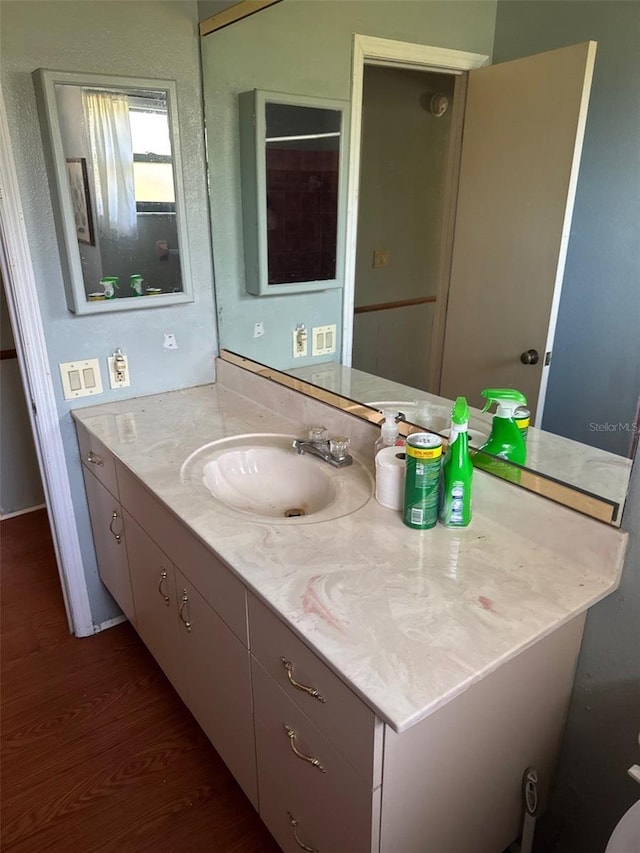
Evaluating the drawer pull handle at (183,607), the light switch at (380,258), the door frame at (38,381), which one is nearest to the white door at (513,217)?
the light switch at (380,258)

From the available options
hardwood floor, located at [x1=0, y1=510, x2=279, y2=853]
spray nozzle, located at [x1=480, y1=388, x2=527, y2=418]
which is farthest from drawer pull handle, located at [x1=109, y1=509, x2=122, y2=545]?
spray nozzle, located at [x1=480, y1=388, x2=527, y2=418]

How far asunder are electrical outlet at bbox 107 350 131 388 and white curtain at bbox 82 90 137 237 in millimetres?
380

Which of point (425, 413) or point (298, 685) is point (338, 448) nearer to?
point (425, 413)

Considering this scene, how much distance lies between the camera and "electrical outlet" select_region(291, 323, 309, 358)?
1.94 m

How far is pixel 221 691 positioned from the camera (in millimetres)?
1410

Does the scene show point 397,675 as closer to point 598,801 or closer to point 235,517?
point 235,517

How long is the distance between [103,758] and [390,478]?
4.02 feet

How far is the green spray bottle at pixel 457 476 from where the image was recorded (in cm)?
121

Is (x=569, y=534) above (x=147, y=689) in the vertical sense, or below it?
above

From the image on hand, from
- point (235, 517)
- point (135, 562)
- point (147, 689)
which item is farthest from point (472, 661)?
point (147, 689)

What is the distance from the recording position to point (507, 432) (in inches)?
50.2

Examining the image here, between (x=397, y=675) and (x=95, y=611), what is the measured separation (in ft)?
5.41

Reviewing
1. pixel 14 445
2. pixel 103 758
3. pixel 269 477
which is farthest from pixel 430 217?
pixel 14 445

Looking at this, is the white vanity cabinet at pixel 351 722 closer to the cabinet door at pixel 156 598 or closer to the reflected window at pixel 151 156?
the cabinet door at pixel 156 598
